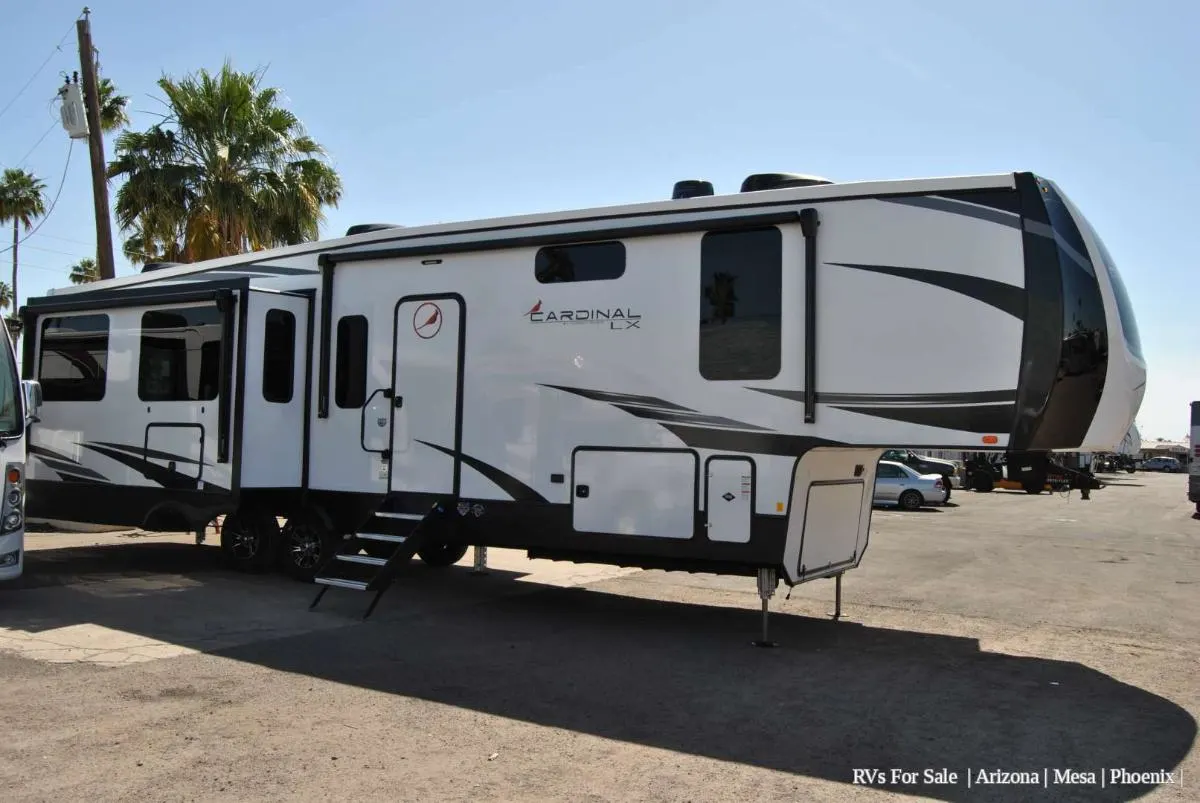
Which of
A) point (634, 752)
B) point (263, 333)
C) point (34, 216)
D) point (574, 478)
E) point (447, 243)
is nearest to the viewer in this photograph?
point (634, 752)

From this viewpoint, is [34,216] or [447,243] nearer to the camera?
[447,243]

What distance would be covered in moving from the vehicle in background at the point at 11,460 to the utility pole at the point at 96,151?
7.14 m

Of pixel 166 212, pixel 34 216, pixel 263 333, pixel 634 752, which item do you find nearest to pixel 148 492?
pixel 263 333

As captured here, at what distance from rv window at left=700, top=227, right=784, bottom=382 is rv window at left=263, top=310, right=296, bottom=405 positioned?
13.9 ft

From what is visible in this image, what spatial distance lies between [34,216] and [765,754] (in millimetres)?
42271

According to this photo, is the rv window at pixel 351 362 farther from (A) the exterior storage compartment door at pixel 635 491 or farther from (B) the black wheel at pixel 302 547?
(A) the exterior storage compartment door at pixel 635 491

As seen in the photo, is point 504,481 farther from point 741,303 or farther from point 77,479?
point 77,479

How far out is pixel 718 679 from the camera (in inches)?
250

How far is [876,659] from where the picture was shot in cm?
700

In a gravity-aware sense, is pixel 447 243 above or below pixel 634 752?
above

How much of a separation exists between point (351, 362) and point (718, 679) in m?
4.70

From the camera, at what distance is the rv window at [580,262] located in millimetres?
7793

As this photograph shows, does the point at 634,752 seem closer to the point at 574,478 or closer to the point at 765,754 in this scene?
the point at 765,754

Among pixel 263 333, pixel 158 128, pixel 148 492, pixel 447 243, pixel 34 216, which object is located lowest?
pixel 148 492
